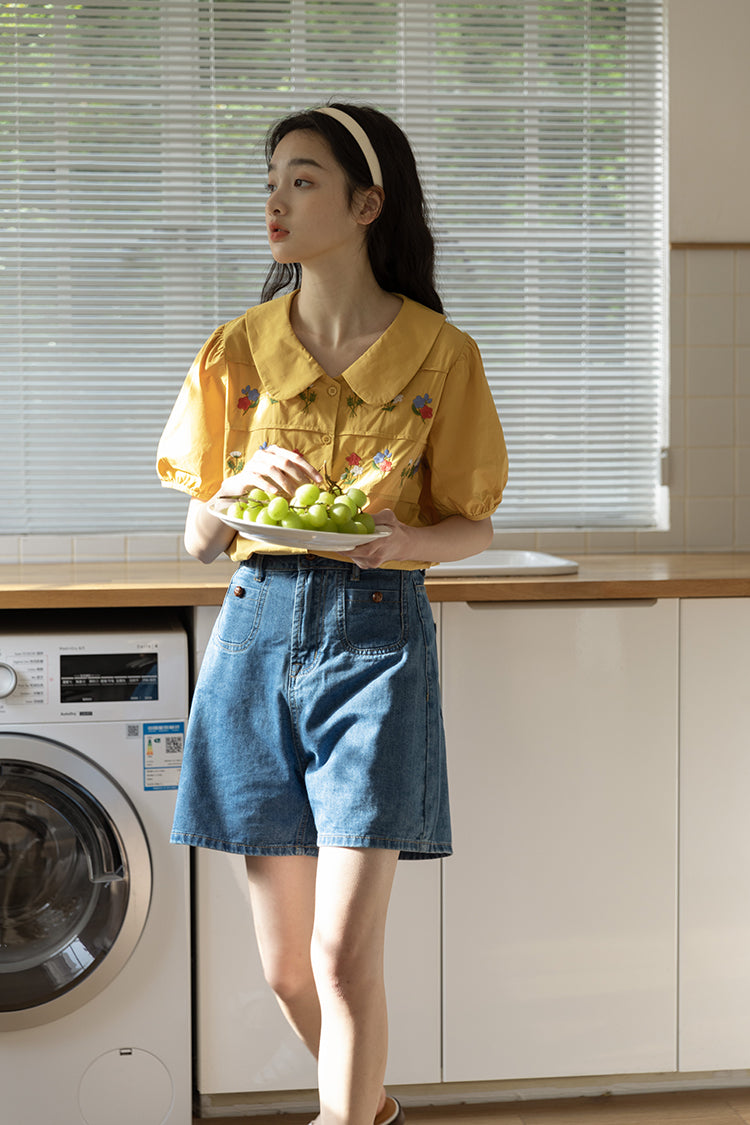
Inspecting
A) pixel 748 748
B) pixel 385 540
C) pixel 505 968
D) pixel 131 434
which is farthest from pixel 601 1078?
pixel 131 434

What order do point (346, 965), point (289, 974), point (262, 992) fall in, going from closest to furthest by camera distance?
point (346, 965)
point (289, 974)
point (262, 992)

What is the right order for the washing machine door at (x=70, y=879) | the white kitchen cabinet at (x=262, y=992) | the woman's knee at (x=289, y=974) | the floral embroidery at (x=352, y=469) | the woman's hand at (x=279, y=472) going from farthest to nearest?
the white kitchen cabinet at (x=262, y=992)
the washing machine door at (x=70, y=879)
the woman's knee at (x=289, y=974)
the floral embroidery at (x=352, y=469)
the woman's hand at (x=279, y=472)

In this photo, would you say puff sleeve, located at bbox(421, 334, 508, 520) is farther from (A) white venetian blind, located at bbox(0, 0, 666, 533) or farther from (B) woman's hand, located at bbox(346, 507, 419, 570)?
(A) white venetian blind, located at bbox(0, 0, 666, 533)

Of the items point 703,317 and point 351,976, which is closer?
point 351,976

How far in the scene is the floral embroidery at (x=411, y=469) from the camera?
145 centimetres

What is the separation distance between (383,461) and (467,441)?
13cm

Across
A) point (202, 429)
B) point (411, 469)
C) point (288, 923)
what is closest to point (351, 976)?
point (288, 923)

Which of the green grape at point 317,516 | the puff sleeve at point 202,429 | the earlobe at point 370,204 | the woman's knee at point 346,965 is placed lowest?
the woman's knee at point 346,965

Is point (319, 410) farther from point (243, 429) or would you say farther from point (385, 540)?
point (385, 540)

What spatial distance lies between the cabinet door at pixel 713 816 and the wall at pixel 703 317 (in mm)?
765

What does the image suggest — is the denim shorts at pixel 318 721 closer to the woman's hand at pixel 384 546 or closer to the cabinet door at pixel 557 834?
the woman's hand at pixel 384 546

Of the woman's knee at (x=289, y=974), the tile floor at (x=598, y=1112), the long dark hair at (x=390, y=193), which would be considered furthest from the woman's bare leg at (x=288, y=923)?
the long dark hair at (x=390, y=193)

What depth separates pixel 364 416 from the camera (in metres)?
1.45

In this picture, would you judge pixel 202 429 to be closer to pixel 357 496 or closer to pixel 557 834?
pixel 357 496
